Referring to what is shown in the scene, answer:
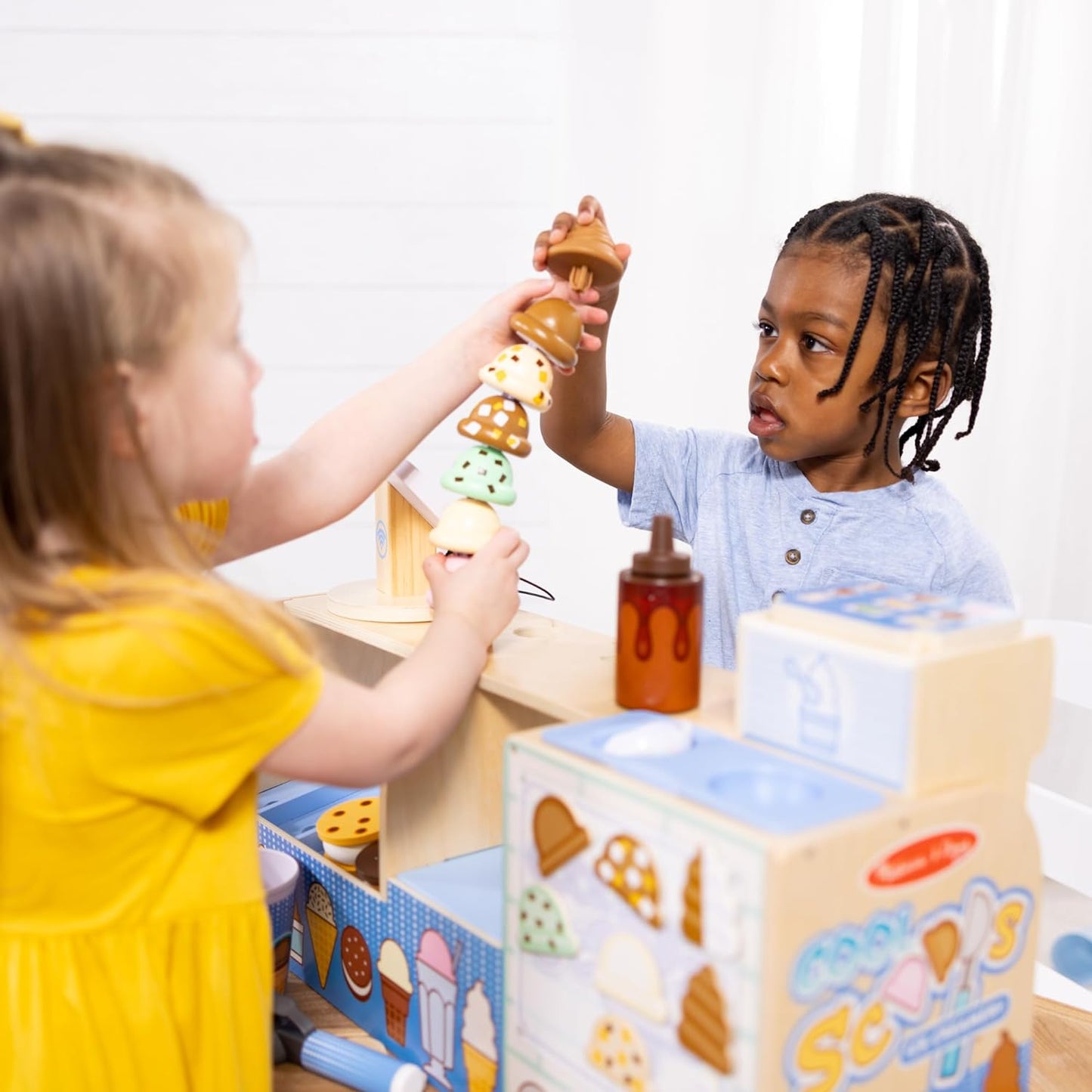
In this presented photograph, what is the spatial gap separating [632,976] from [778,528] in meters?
0.67

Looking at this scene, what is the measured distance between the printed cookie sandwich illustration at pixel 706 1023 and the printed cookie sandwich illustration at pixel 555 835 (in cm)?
9

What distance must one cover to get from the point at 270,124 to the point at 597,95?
1.66 feet

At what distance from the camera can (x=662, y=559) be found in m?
0.73

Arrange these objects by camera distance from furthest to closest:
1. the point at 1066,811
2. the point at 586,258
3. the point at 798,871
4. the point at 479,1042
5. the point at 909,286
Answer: the point at 1066,811 → the point at 909,286 → the point at 586,258 → the point at 479,1042 → the point at 798,871

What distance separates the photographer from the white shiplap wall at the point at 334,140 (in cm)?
192

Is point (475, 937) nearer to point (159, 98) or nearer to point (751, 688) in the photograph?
point (751, 688)

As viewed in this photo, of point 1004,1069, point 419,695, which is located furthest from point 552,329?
point 1004,1069

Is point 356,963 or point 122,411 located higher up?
point 122,411

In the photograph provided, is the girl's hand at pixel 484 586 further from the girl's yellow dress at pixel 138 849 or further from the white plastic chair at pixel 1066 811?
the white plastic chair at pixel 1066 811

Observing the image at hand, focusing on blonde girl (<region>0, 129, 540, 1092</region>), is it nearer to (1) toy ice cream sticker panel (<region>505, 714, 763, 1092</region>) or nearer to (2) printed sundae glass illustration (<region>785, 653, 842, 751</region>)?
(1) toy ice cream sticker panel (<region>505, 714, 763, 1092</region>)

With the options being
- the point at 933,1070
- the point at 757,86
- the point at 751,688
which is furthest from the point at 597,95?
the point at 933,1070

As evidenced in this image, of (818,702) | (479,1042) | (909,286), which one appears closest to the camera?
(818,702)

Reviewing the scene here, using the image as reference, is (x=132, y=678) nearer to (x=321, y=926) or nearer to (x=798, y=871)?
(x=798, y=871)

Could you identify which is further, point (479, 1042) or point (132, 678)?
point (479, 1042)
